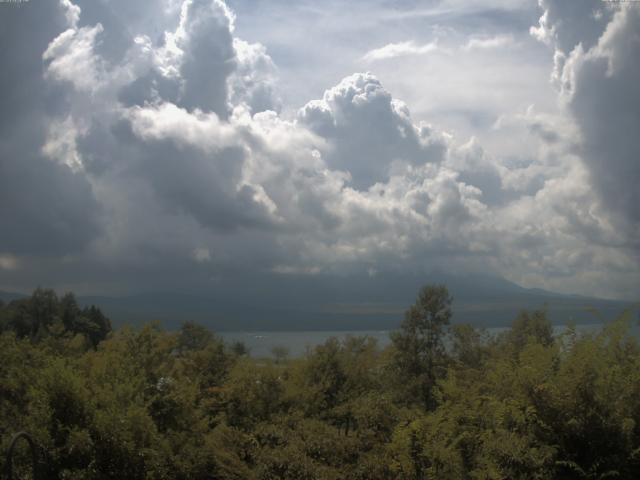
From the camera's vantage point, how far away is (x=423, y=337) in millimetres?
38875

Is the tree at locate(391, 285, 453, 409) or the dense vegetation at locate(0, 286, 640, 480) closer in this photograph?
the dense vegetation at locate(0, 286, 640, 480)

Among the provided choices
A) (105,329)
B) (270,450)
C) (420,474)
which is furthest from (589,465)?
(105,329)

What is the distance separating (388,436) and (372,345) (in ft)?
78.8

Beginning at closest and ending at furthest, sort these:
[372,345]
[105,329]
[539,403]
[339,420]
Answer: [539,403], [339,420], [372,345], [105,329]

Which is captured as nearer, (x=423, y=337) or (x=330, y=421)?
(x=330, y=421)

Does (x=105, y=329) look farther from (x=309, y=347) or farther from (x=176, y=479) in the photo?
(x=176, y=479)

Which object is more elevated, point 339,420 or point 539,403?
point 539,403

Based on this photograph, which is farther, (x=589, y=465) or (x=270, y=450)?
(x=270, y=450)

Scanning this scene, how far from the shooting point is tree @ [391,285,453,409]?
37.6 metres

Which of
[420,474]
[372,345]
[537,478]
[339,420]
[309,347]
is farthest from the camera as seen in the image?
[372,345]

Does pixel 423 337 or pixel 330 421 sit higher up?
pixel 423 337

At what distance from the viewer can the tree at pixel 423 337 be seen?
37.6m

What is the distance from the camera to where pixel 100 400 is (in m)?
14.8

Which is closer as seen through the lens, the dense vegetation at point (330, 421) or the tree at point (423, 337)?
the dense vegetation at point (330, 421)
